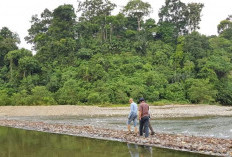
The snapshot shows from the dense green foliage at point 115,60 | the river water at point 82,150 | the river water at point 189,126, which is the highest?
the dense green foliage at point 115,60

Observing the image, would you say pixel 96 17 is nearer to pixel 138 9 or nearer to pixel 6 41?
pixel 138 9

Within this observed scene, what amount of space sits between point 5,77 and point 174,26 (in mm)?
51459

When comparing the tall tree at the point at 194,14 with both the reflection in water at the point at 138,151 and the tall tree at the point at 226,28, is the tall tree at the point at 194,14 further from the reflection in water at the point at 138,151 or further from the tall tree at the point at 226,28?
the reflection in water at the point at 138,151

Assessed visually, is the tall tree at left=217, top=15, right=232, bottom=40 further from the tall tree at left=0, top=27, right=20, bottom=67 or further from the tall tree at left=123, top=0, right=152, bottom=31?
the tall tree at left=0, top=27, right=20, bottom=67

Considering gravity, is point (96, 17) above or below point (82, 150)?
above

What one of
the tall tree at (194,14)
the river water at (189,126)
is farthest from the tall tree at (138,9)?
the river water at (189,126)

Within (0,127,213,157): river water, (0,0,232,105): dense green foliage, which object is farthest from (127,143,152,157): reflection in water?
(0,0,232,105): dense green foliage

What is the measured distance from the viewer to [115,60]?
200ft

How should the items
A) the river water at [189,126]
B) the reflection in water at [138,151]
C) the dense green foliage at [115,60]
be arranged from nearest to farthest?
1. the reflection in water at [138,151]
2. the river water at [189,126]
3. the dense green foliage at [115,60]

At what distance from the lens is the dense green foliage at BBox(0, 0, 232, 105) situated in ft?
171

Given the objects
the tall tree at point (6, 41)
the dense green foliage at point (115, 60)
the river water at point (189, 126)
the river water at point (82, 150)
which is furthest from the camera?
the tall tree at point (6, 41)

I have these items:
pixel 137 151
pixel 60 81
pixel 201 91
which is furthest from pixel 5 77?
pixel 137 151

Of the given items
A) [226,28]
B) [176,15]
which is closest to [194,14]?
[176,15]

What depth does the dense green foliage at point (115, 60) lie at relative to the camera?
52.2 metres
